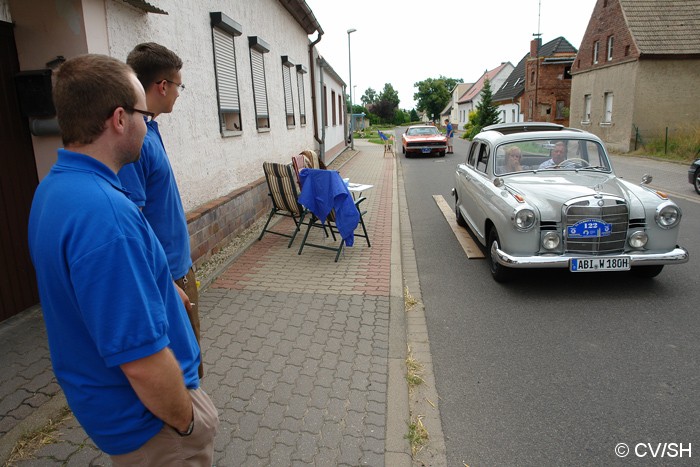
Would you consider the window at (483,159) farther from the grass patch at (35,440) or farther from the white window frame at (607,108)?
the white window frame at (607,108)

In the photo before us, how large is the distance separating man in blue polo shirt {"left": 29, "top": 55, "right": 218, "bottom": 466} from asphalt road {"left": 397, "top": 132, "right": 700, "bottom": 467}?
1904 mm

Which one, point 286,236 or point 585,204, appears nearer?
point 585,204

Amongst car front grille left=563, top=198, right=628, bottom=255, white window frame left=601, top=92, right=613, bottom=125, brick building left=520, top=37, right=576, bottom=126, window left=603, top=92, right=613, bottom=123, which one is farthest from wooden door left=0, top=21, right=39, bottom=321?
brick building left=520, top=37, right=576, bottom=126

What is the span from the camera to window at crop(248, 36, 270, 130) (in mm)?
8632

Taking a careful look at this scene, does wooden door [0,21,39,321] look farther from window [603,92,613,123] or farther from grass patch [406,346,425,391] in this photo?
window [603,92,613,123]

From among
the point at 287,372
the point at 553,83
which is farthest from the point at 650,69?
the point at 287,372

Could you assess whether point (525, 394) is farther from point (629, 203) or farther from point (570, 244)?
point (629, 203)

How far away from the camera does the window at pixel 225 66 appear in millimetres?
6824

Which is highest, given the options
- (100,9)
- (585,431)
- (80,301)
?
(100,9)

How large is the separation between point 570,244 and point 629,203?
2.44ft

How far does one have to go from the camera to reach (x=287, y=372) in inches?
137

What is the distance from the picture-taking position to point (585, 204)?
4754mm

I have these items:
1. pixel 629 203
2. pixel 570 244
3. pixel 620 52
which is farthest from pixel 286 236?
pixel 620 52

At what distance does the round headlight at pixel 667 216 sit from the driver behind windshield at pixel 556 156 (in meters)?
1.52
